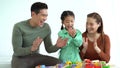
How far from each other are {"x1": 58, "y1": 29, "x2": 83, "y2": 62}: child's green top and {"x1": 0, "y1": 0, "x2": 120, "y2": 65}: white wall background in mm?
609

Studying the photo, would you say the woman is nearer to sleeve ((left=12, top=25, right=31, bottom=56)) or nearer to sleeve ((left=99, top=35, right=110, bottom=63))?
sleeve ((left=99, top=35, right=110, bottom=63))

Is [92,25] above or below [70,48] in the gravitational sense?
above

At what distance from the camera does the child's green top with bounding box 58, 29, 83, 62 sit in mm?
1882

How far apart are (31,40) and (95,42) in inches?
19.0

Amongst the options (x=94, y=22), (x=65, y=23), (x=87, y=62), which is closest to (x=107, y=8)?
(x=94, y=22)

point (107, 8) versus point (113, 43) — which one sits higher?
point (107, 8)

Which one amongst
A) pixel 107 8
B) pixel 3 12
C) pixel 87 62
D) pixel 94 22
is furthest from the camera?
pixel 107 8

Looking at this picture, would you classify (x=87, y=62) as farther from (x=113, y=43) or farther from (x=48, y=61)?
(x=113, y=43)

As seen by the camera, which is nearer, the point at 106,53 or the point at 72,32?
the point at 72,32

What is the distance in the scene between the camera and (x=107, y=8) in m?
2.71

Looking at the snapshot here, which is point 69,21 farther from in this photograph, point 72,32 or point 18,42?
point 18,42

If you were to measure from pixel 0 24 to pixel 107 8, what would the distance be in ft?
3.56

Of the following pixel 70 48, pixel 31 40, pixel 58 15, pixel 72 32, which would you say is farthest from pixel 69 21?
pixel 58 15

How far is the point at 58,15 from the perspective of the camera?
258cm
